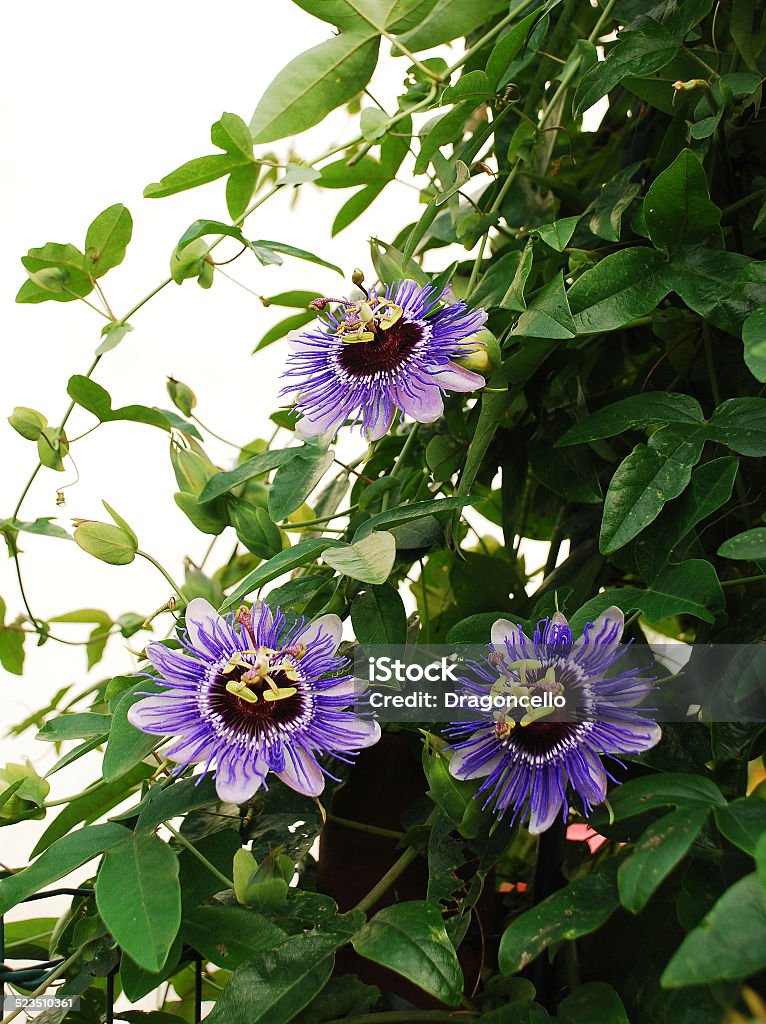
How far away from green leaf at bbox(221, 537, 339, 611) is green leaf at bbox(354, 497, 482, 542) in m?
0.03

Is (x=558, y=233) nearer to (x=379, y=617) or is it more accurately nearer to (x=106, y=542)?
(x=379, y=617)

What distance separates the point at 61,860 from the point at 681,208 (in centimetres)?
58

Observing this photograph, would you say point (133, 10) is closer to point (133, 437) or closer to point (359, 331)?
point (133, 437)

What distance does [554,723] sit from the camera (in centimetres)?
58

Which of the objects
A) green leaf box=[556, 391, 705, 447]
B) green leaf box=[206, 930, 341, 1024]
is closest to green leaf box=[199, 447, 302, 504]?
green leaf box=[556, 391, 705, 447]

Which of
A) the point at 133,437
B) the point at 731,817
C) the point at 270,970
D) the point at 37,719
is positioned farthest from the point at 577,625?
the point at 133,437

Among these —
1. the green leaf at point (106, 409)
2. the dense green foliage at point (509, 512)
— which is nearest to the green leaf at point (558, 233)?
the dense green foliage at point (509, 512)

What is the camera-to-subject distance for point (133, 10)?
1.49 metres

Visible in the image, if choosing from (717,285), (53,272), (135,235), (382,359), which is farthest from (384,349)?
(135,235)

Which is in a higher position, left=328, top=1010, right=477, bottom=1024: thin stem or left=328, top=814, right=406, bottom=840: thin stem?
left=328, top=814, right=406, bottom=840: thin stem

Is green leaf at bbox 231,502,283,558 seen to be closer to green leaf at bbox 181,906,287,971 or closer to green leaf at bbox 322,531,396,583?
green leaf at bbox 322,531,396,583

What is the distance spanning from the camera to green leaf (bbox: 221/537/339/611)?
1.99 ft

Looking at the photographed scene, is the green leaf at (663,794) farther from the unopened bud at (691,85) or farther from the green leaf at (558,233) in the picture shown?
the unopened bud at (691,85)

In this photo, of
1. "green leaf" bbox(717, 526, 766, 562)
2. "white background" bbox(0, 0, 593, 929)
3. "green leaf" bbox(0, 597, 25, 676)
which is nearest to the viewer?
"green leaf" bbox(717, 526, 766, 562)
